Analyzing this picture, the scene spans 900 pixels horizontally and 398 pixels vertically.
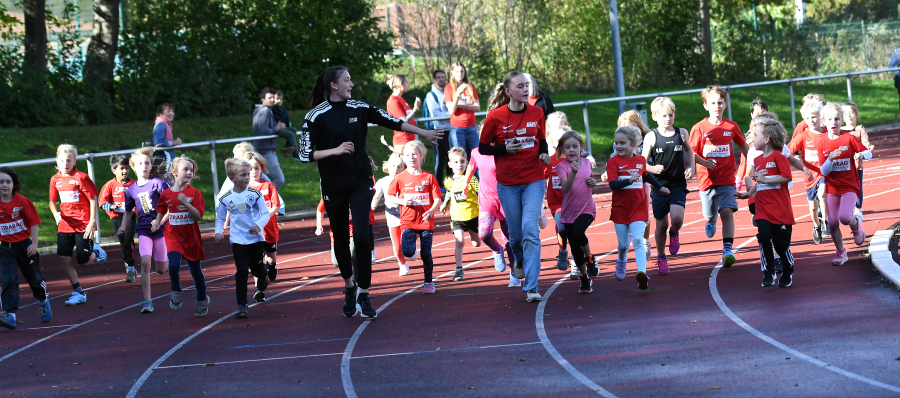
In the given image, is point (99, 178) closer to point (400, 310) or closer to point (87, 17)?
point (400, 310)

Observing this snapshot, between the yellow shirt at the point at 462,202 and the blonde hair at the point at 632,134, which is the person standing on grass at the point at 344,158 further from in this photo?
the blonde hair at the point at 632,134

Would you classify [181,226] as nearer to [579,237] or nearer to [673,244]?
[579,237]

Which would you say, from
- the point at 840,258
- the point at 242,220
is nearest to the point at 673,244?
the point at 840,258

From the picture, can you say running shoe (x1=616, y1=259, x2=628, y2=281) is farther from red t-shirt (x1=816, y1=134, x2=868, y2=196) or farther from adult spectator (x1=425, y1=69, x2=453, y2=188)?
adult spectator (x1=425, y1=69, x2=453, y2=188)

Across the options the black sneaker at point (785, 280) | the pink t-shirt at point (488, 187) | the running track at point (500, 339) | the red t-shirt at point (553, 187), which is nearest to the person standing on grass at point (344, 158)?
the running track at point (500, 339)

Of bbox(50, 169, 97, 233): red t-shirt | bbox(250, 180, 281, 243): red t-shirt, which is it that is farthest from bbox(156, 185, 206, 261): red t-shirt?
bbox(50, 169, 97, 233): red t-shirt

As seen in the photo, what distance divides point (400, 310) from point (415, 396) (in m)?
2.79

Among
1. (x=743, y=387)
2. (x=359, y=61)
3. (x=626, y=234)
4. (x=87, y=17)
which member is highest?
(x=87, y=17)

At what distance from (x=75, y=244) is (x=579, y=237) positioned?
5686mm

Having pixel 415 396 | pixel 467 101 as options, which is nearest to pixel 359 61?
pixel 467 101

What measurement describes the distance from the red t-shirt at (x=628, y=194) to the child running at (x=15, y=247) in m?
5.58

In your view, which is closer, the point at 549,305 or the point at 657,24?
the point at 549,305

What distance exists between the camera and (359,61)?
24.8m

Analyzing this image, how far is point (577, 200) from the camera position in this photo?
8820 mm
